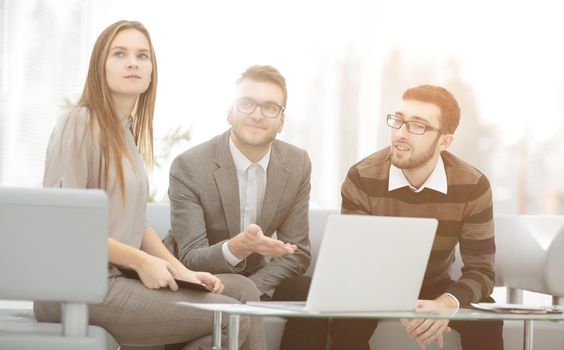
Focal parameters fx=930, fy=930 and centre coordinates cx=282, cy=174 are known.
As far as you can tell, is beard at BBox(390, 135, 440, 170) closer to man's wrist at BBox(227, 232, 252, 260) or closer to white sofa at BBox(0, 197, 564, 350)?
white sofa at BBox(0, 197, 564, 350)

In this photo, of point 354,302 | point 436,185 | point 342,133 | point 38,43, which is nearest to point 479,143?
point 342,133

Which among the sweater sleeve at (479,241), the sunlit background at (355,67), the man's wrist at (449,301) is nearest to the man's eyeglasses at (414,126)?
the sweater sleeve at (479,241)

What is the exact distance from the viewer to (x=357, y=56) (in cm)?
564

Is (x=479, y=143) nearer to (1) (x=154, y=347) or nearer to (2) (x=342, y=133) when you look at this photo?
(2) (x=342, y=133)

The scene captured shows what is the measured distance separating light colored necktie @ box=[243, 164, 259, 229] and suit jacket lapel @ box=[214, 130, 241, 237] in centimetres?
5

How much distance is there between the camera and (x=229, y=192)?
3.40 meters

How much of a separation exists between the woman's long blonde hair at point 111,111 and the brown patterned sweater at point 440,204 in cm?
83

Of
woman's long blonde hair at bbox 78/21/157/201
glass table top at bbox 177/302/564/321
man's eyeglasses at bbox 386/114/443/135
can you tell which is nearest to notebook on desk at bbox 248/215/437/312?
glass table top at bbox 177/302/564/321

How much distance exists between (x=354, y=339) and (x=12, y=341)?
1199mm

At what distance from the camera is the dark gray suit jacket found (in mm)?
3305

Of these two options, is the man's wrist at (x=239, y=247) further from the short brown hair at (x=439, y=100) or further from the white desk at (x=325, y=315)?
the short brown hair at (x=439, y=100)

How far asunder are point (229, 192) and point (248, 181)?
0.10 meters

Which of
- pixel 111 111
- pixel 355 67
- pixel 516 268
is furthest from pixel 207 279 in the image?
pixel 355 67

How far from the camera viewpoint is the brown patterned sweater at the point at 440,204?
130 inches
